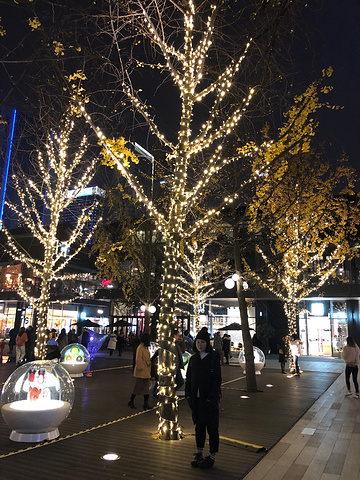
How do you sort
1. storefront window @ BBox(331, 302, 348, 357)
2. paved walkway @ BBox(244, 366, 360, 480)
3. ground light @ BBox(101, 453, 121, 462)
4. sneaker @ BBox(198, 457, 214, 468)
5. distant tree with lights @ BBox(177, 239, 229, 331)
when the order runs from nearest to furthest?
paved walkway @ BBox(244, 366, 360, 480) < sneaker @ BBox(198, 457, 214, 468) < ground light @ BBox(101, 453, 121, 462) < distant tree with lights @ BBox(177, 239, 229, 331) < storefront window @ BBox(331, 302, 348, 357)

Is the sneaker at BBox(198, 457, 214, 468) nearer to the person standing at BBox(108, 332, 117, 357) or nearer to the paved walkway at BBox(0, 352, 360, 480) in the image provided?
the paved walkway at BBox(0, 352, 360, 480)

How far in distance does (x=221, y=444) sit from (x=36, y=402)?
3004mm

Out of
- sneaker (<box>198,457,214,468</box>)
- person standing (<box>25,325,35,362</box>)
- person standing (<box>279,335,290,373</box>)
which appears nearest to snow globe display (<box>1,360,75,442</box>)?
sneaker (<box>198,457,214,468</box>)

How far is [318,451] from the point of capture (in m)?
5.39

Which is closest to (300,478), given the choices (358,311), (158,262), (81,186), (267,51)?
(267,51)

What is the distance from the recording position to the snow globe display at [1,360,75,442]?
217 inches

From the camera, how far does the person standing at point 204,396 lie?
485 cm

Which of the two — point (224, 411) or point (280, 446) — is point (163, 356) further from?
point (224, 411)

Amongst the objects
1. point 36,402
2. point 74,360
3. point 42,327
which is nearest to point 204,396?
point 36,402

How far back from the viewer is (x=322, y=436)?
6238mm

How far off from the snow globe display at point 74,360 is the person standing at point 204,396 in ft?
29.9

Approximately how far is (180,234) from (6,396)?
3947 mm

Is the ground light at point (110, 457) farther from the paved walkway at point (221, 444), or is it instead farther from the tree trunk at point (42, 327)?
the tree trunk at point (42, 327)

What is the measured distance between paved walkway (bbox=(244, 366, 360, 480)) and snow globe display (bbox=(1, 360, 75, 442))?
3.12m
